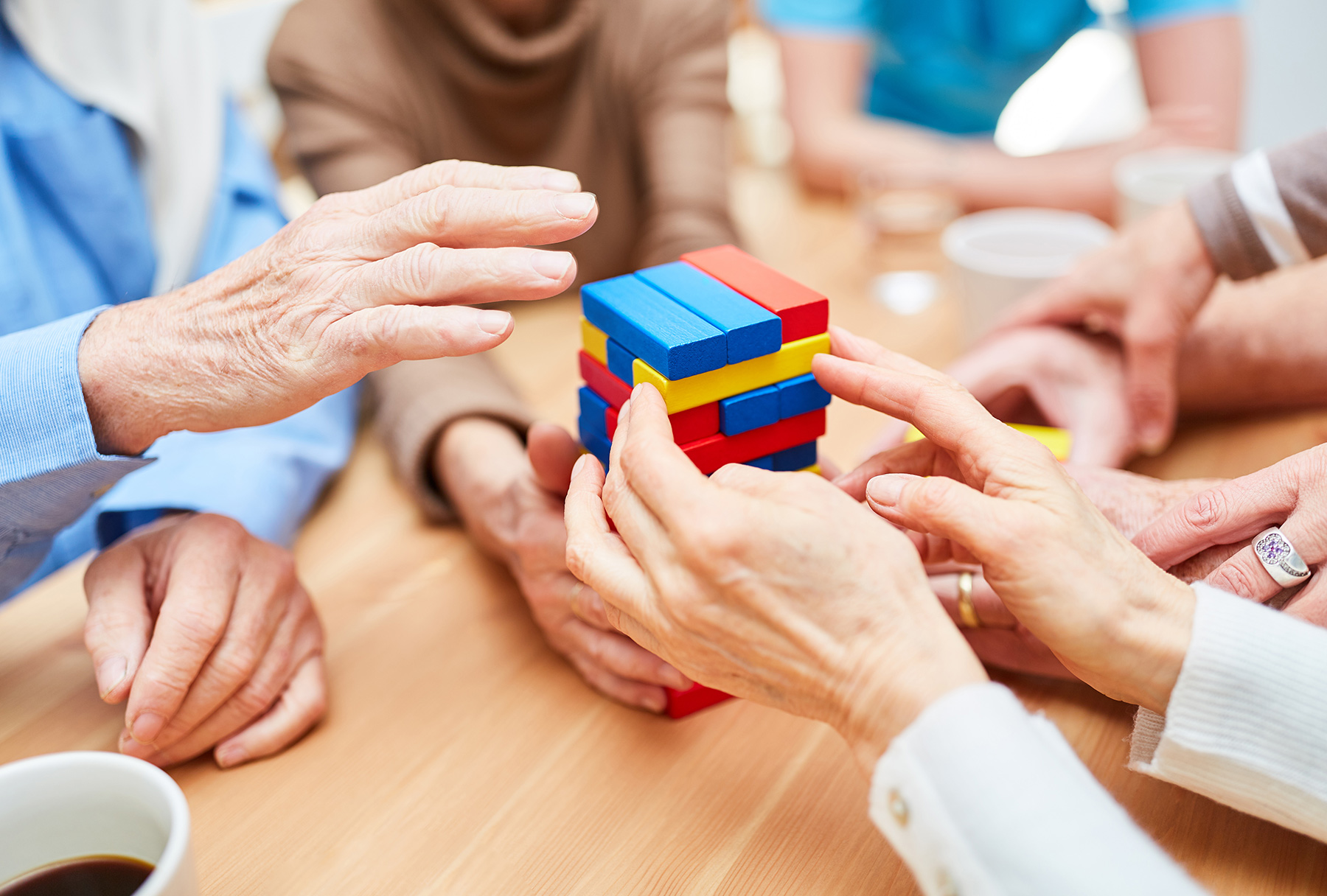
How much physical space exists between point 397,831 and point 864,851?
0.31 meters

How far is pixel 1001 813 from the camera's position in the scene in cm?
44

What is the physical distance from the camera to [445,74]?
125 centimetres

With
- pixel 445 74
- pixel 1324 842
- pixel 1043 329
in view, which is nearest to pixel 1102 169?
pixel 1043 329

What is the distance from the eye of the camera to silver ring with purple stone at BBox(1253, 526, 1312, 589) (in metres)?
0.61

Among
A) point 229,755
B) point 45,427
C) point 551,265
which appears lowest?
point 229,755

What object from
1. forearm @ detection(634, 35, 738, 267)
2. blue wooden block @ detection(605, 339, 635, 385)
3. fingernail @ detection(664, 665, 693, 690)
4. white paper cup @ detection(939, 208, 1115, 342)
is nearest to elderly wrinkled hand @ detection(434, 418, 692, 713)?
fingernail @ detection(664, 665, 693, 690)

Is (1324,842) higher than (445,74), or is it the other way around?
(445,74)

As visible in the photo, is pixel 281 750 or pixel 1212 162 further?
pixel 1212 162

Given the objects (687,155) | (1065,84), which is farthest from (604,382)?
(1065,84)

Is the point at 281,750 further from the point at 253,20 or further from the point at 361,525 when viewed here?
the point at 253,20

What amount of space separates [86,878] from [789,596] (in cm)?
43

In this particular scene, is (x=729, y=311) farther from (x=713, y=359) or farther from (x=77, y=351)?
(x=77, y=351)

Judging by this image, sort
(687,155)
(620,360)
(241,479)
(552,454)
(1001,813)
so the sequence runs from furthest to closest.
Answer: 1. (687,155)
2. (241,479)
3. (552,454)
4. (620,360)
5. (1001,813)

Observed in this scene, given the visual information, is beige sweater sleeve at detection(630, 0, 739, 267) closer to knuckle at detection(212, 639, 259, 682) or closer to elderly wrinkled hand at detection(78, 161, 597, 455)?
elderly wrinkled hand at detection(78, 161, 597, 455)
